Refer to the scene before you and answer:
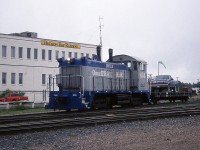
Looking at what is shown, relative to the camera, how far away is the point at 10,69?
52844 millimetres

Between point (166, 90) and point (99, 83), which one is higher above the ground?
point (99, 83)

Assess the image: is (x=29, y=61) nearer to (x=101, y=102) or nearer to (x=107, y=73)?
(x=107, y=73)

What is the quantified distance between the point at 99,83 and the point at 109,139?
1470 cm

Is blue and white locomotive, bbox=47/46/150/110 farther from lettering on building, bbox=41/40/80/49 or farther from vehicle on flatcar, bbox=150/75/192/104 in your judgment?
lettering on building, bbox=41/40/80/49

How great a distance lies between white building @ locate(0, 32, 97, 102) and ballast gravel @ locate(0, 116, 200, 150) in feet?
121

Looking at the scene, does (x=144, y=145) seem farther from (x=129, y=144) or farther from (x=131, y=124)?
(x=131, y=124)

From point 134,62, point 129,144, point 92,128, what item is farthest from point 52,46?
point 129,144

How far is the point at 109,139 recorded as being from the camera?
11172 mm

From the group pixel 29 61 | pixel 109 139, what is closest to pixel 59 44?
pixel 29 61

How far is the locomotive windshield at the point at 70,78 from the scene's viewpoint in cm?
2447

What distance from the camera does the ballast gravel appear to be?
987cm

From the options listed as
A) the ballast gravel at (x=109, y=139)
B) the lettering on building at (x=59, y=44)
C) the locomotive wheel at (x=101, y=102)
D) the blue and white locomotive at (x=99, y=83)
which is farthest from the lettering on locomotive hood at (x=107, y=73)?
the lettering on building at (x=59, y=44)

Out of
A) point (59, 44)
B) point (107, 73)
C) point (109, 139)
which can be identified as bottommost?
point (109, 139)

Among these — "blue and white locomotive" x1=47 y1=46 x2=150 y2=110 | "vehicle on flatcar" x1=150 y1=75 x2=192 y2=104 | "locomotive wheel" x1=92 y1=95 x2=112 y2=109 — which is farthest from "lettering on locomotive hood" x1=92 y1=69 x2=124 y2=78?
"vehicle on flatcar" x1=150 y1=75 x2=192 y2=104
